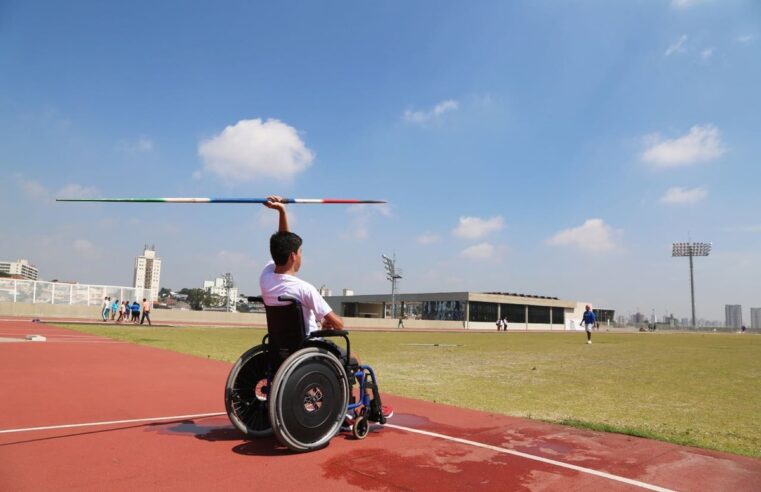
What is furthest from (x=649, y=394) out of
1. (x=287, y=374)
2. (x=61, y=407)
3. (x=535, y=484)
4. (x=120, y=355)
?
(x=120, y=355)

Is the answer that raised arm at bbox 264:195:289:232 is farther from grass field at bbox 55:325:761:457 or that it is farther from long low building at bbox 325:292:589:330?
long low building at bbox 325:292:589:330

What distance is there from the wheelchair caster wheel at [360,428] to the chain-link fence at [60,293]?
122 ft

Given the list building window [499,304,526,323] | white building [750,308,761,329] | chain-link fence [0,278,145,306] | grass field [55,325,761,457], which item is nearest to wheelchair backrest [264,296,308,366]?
grass field [55,325,761,457]

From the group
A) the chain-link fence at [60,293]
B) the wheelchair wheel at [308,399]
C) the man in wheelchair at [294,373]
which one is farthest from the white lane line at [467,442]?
the chain-link fence at [60,293]

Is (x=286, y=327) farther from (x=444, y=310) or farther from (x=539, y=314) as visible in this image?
(x=539, y=314)

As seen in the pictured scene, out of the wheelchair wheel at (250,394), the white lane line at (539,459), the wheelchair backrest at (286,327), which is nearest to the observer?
the white lane line at (539,459)

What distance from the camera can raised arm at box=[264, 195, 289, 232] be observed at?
171 inches

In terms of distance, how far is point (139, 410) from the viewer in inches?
209

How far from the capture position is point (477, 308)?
77562 mm

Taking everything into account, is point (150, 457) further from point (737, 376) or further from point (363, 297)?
point (363, 297)

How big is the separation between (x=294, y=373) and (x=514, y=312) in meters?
85.4

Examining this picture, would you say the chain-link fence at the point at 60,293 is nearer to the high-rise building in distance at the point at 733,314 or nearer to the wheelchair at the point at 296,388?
the wheelchair at the point at 296,388

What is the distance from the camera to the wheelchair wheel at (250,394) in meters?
4.03

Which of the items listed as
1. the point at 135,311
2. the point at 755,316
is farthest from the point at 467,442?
the point at 755,316
